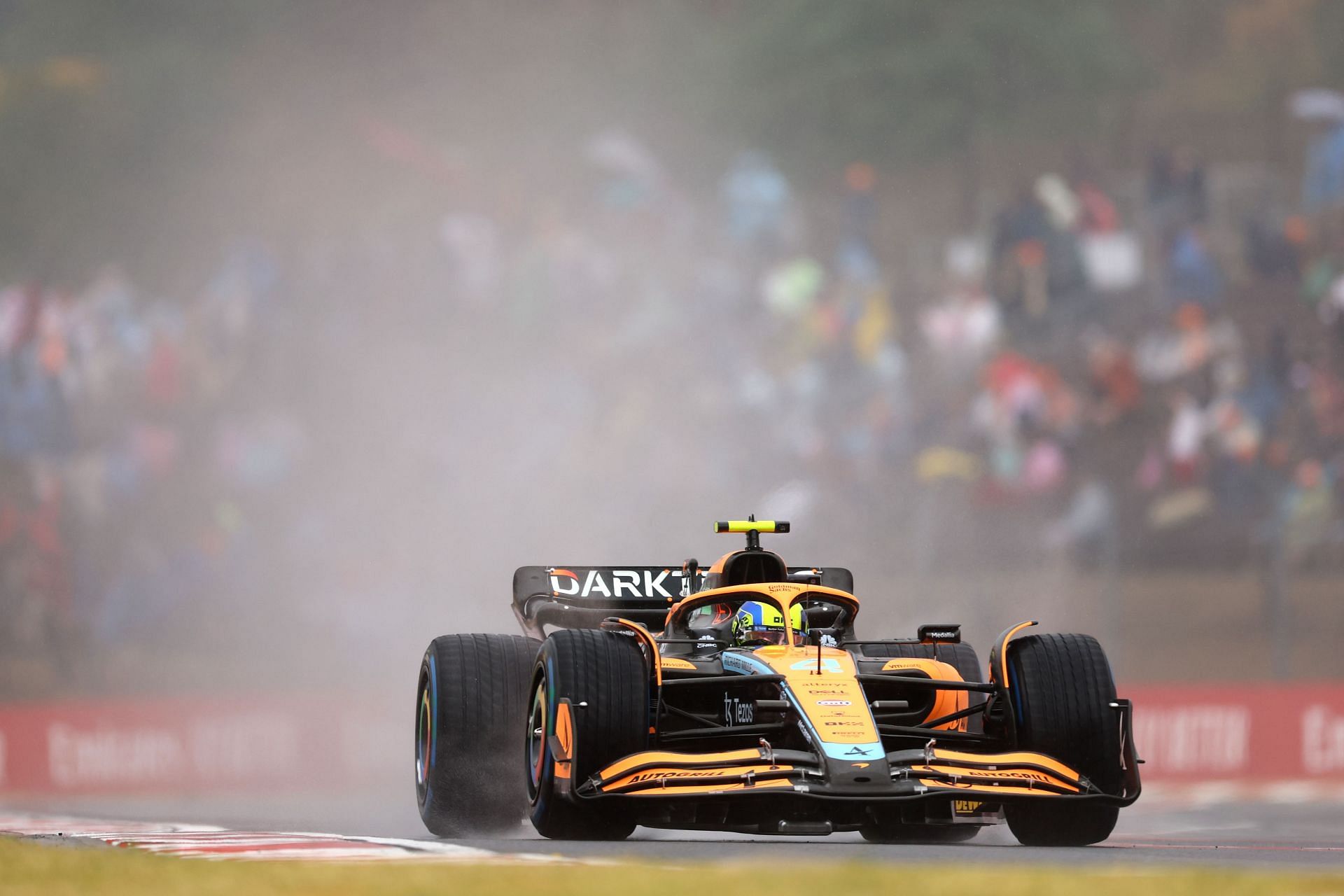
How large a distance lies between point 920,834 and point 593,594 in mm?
2280

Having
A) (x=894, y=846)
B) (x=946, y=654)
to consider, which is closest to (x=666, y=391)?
(x=946, y=654)

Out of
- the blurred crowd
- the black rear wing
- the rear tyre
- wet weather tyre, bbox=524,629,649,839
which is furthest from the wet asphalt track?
the blurred crowd

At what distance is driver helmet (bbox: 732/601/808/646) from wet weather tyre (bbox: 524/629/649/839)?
3.50 feet

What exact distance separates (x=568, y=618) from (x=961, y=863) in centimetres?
469

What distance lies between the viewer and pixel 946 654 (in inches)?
405

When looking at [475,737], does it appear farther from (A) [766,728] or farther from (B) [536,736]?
(A) [766,728]

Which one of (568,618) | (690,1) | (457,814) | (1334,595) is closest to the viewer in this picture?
(457,814)

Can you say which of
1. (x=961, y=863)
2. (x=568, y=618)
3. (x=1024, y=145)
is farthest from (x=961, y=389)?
(x=961, y=863)

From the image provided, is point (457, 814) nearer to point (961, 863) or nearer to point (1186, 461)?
point (961, 863)

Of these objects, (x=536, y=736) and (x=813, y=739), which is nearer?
(x=813, y=739)

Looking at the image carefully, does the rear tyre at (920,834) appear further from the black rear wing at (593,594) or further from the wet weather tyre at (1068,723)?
the black rear wing at (593,594)

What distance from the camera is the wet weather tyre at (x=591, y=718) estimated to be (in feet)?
24.9

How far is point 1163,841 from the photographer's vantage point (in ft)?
31.8

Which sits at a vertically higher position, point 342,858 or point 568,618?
point 568,618
